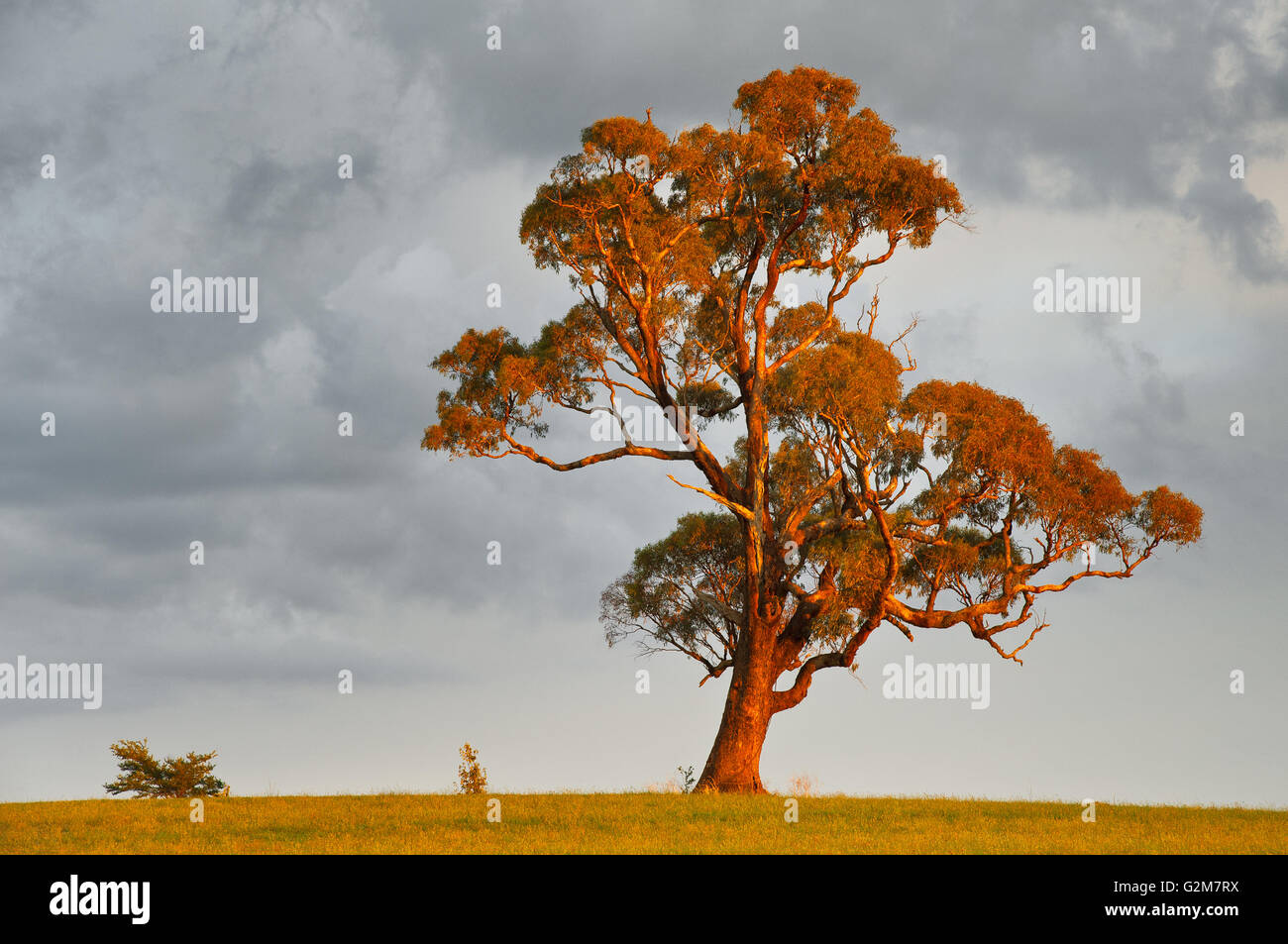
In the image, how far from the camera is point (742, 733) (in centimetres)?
2712

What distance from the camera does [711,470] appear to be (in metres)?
28.2

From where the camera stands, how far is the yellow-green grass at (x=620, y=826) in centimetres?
1817

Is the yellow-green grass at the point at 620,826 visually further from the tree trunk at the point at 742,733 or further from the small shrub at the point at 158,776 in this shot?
the small shrub at the point at 158,776

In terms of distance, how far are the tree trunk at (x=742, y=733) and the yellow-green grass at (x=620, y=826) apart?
91.2 inches

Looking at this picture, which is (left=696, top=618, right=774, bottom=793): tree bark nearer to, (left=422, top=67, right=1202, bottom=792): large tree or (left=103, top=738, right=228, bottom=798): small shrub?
(left=422, top=67, right=1202, bottom=792): large tree

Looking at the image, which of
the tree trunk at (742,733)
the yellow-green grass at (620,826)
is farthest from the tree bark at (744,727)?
the yellow-green grass at (620,826)

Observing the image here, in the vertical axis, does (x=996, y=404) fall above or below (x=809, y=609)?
above

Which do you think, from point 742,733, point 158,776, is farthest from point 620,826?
point 158,776
